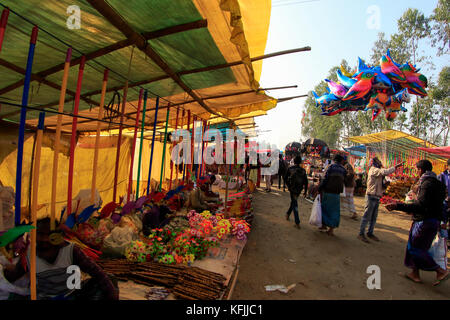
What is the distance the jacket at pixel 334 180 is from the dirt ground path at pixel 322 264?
4.47ft

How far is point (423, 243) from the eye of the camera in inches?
149

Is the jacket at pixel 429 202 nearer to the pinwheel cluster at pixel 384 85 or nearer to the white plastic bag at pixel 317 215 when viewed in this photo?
the white plastic bag at pixel 317 215

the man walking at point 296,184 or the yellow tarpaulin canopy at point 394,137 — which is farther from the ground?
the yellow tarpaulin canopy at point 394,137

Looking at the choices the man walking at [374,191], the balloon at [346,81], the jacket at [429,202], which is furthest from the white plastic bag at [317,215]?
the balloon at [346,81]

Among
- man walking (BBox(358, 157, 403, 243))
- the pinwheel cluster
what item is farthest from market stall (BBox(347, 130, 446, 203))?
man walking (BBox(358, 157, 403, 243))

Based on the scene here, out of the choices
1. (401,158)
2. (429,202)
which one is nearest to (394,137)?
(401,158)

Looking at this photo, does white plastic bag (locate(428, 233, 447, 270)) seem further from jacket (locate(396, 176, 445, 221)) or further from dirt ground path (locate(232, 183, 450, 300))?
dirt ground path (locate(232, 183, 450, 300))

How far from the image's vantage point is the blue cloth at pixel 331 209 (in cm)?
Answer: 575

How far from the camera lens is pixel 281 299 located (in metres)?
3.27

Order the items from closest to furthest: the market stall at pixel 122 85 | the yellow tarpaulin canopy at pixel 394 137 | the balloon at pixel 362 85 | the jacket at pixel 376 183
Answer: the market stall at pixel 122 85
the jacket at pixel 376 183
the balloon at pixel 362 85
the yellow tarpaulin canopy at pixel 394 137
